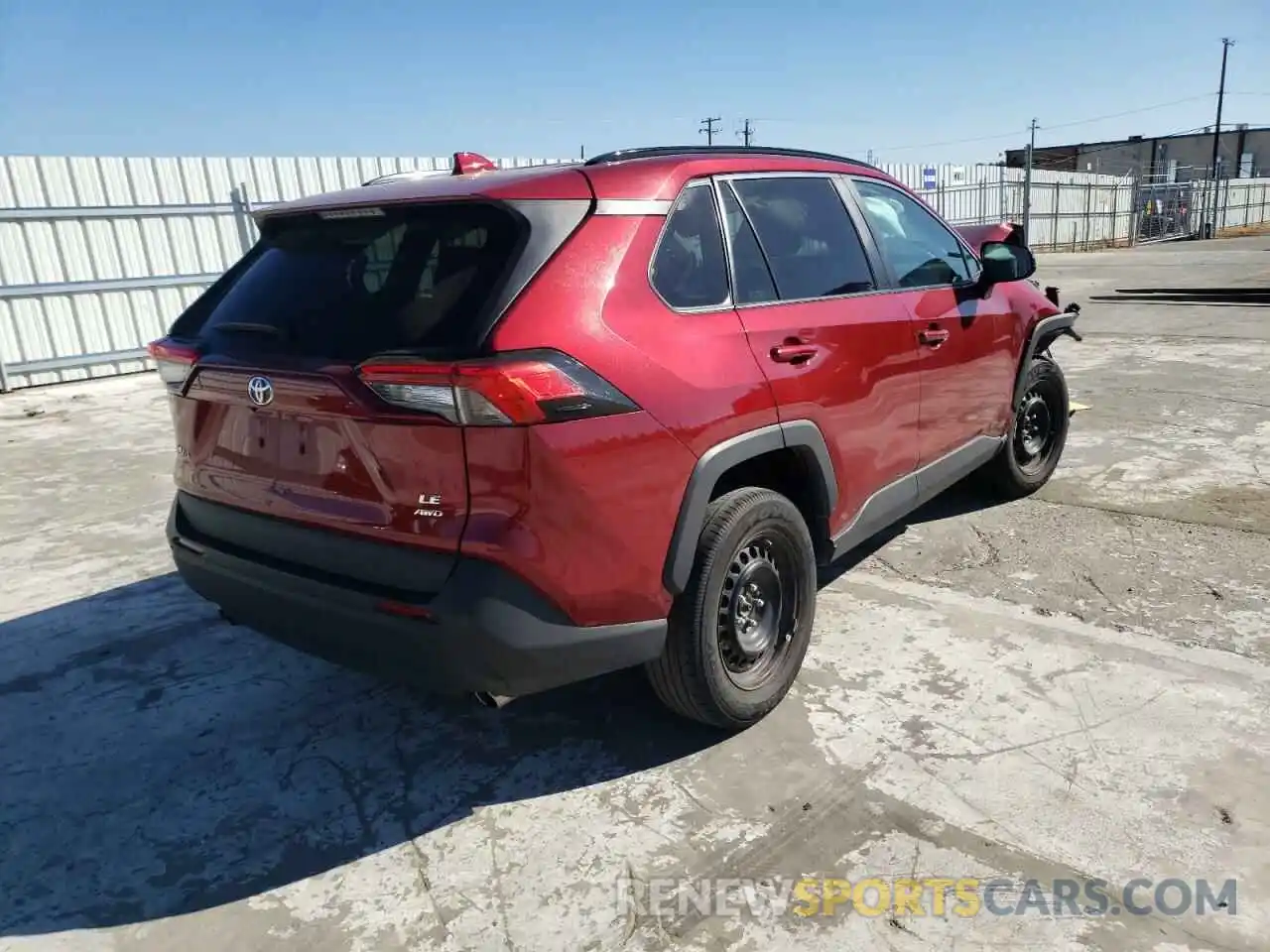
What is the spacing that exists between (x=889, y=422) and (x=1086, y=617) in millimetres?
1158

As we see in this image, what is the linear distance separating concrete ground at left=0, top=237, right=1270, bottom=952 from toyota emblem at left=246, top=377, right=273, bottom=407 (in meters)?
1.24

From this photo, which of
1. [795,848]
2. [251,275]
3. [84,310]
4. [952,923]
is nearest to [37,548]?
[251,275]

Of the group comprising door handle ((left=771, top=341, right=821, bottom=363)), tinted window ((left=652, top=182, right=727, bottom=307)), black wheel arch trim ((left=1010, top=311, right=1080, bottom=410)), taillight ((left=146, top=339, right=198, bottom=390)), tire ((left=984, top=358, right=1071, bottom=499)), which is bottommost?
tire ((left=984, top=358, right=1071, bottom=499))

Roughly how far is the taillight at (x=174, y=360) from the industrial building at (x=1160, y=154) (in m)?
60.1

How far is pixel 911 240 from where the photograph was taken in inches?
157

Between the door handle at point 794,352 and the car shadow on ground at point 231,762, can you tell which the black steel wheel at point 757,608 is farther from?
the door handle at point 794,352

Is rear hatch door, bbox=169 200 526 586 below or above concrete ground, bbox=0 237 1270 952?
above

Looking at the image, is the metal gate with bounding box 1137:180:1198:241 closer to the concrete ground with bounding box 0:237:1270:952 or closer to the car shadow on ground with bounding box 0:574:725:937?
the concrete ground with bounding box 0:237:1270:952

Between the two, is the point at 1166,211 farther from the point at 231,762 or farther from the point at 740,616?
the point at 231,762

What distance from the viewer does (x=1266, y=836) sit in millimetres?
2361

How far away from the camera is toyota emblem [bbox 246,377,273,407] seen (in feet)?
8.15

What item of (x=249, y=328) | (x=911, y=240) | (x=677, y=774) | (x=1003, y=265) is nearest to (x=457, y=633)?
(x=677, y=774)

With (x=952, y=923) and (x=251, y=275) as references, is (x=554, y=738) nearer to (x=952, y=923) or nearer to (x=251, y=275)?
(x=952, y=923)

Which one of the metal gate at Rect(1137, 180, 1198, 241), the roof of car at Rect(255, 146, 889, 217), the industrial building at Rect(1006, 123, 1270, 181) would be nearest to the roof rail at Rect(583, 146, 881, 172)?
the roof of car at Rect(255, 146, 889, 217)
